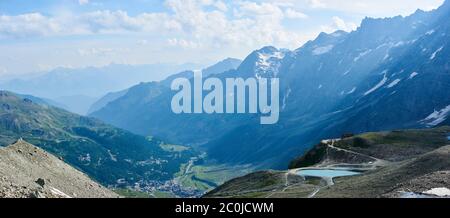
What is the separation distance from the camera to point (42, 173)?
276 feet

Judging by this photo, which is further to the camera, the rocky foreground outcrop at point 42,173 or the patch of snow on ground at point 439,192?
the rocky foreground outcrop at point 42,173

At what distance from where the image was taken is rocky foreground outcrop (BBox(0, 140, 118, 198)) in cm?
7238

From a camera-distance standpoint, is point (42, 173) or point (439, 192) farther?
point (42, 173)

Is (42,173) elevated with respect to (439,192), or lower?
lower

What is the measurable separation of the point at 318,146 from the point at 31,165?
11163 centimetres

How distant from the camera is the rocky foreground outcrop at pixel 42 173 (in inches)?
2849

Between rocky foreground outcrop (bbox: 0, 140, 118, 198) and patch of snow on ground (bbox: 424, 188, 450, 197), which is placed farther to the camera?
rocky foreground outcrop (bbox: 0, 140, 118, 198)
